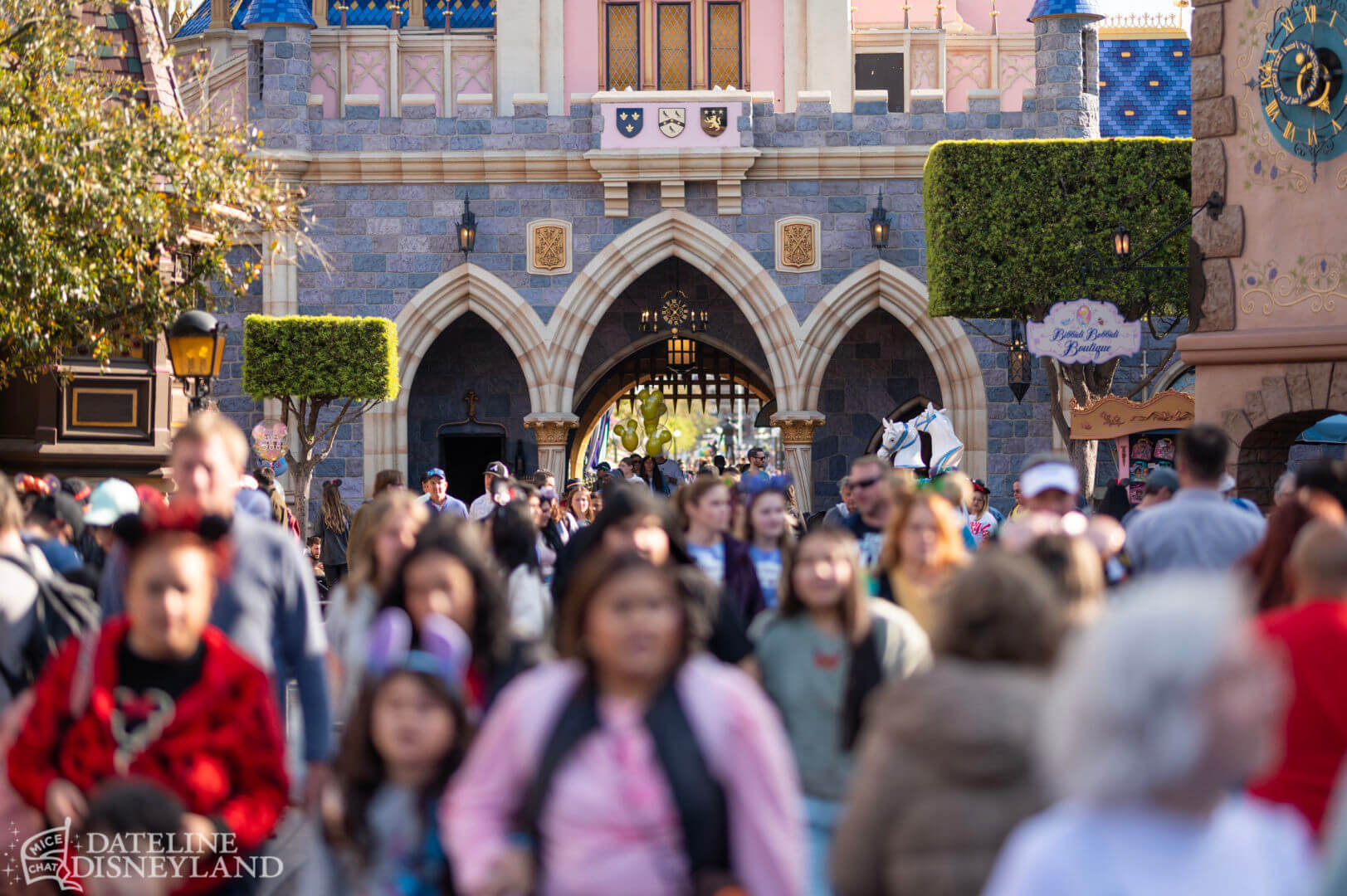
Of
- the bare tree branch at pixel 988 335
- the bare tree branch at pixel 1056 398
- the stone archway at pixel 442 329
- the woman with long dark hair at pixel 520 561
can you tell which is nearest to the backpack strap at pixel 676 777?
the woman with long dark hair at pixel 520 561

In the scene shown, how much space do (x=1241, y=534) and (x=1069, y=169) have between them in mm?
11928

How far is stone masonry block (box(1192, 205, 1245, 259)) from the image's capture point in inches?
420

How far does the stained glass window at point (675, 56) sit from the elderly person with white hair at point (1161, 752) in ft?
64.0

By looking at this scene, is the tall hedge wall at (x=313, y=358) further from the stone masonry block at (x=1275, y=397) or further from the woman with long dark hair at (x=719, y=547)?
the woman with long dark hair at (x=719, y=547)

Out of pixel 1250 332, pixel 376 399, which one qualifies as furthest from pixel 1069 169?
pixel 376 399

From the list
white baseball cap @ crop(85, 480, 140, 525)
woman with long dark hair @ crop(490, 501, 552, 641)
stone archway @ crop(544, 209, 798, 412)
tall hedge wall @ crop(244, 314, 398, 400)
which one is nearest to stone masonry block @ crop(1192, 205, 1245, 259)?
woman with long dark hair @ crop(490, 501, 552, 641)

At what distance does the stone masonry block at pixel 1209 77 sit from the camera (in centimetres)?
1076

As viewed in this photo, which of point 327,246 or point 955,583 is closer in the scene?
point 955,583

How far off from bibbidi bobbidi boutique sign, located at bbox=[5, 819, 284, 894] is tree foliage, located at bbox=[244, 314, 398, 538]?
13.7 metres

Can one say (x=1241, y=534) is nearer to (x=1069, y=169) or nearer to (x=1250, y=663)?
(x=1250, y=663)

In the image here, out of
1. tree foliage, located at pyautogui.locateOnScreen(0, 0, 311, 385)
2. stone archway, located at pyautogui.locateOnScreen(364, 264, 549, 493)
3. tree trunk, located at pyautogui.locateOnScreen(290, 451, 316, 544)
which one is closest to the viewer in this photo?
tree foliage, located at pyautogui.locateOnScreen(0, 0, 311, 385)

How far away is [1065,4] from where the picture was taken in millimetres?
19344

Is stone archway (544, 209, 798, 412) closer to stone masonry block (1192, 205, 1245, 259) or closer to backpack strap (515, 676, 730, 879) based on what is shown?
stone masonry block (1192, 205, 1245, 259)

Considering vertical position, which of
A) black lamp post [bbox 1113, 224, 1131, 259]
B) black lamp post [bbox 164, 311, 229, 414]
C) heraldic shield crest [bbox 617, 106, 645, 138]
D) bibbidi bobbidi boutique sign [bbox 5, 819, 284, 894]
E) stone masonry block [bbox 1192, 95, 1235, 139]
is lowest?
bibbidi bobbidi boutique sign [bbox 5, 819, 284, 894]
